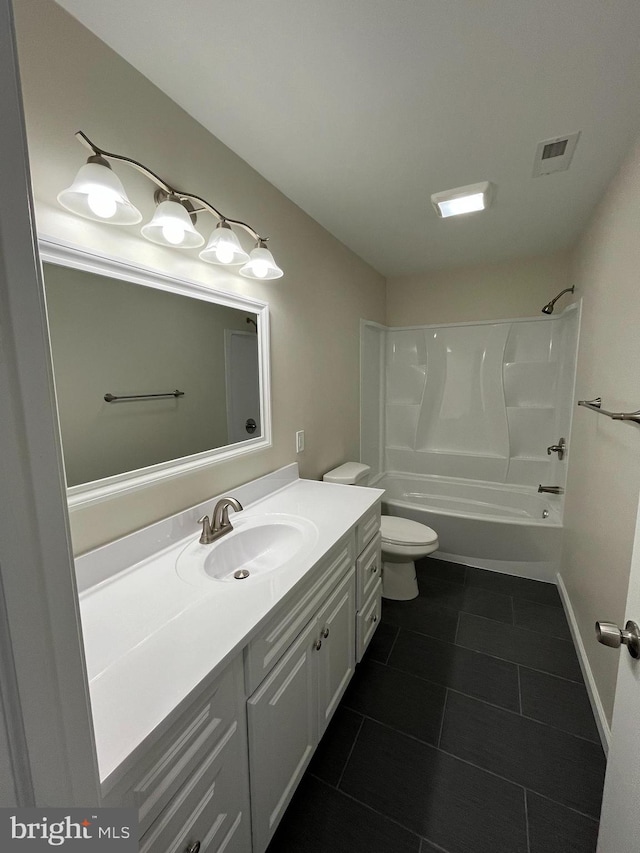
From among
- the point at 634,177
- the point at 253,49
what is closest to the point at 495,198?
the point at 634,177

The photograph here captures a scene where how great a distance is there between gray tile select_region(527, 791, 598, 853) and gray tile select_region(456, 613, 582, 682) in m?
0.65

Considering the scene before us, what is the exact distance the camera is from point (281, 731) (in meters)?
1.04

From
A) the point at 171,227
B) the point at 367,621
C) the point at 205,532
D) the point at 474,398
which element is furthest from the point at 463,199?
the point at 367,621

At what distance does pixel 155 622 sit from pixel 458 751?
133 centimetres

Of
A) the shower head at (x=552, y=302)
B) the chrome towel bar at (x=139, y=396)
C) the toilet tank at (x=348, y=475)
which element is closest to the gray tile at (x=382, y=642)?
the toilet tank at (x=348, y=475)

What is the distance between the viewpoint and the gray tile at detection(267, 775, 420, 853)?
110 centimetres

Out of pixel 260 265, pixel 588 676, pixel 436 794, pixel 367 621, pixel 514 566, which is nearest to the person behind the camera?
pixel 436 794

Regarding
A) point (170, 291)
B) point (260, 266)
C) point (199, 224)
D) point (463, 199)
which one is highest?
Result: point (463, 199)

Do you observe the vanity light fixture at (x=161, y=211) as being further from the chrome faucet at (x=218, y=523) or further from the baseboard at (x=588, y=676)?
the baseboard at (x=588, y=676)

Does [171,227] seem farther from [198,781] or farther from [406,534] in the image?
[406,534]

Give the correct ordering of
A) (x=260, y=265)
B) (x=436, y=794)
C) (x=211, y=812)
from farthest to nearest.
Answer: (x=260, y=265) < (x=436, y=794) < (x=211, y=812)

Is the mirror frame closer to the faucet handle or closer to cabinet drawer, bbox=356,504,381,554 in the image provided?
the faucet handle

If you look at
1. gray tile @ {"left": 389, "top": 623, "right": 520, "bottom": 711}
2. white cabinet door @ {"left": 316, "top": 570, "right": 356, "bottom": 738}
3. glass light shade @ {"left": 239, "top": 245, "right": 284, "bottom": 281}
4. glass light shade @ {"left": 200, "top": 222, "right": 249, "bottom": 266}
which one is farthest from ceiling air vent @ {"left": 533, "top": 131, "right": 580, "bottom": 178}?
gray tile @ {"left": 389, "top": 623, "right": 520, "bottom": 711}

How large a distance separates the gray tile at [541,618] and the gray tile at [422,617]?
235 millimetres
